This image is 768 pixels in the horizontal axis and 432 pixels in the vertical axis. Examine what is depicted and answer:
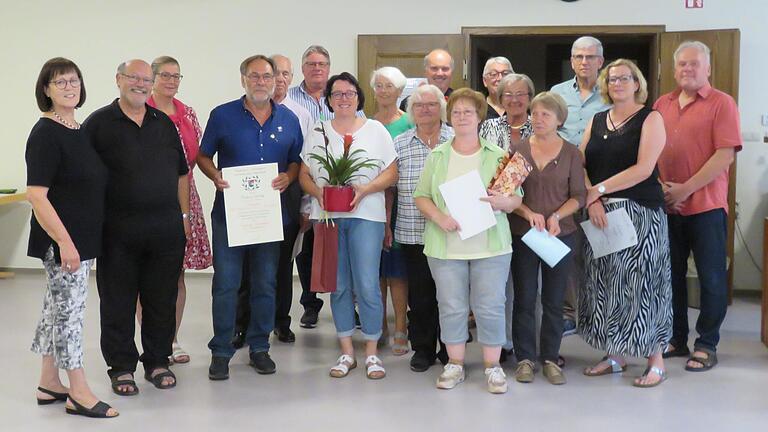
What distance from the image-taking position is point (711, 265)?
4250 millimetres

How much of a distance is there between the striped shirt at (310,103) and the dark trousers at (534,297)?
1.58 metres

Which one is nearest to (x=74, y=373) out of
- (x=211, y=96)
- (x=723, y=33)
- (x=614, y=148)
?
(x=614, y=148)

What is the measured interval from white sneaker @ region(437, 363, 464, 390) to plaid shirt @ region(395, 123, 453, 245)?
63 cm

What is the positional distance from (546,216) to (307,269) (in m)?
1.90

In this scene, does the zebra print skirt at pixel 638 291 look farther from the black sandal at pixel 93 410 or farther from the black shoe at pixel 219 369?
the black sandal at pixel 93 410

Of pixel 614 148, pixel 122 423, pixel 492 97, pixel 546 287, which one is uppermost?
pixel 492 97

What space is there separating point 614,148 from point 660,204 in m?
0.35

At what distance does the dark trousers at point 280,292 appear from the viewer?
4.43 meters

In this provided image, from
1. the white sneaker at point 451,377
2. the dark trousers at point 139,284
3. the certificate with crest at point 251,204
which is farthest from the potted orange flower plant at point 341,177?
the white sneaker at point 451,377

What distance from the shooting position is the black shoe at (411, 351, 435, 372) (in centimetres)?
422

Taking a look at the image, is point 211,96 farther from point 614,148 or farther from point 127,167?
point 614,148

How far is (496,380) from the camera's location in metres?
3.87

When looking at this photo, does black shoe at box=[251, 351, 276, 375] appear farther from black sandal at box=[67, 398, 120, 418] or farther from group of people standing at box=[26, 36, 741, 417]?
black sandal at box=[67, 398, 120, 418]

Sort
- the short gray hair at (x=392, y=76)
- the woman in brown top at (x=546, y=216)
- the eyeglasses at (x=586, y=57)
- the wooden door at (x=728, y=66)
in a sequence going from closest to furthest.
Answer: the woman in brown top at (x=546, y=216) → the short gray hair at (x=392, y=76) → the eyeglasses at (x=586, y=57) → the wooden door at (x=728, y=66)
